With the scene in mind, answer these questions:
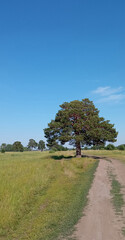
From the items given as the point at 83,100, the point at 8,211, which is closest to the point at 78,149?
the point at 83,100

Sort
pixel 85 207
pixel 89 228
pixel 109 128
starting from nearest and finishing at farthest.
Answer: pixel 89 228 → pixel 85 207 → pixel 109 128

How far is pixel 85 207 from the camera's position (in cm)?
824

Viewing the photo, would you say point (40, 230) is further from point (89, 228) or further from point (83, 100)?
point (83, 100)

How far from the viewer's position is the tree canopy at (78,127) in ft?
117

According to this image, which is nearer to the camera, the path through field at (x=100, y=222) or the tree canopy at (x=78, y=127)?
the path through field at (x=100, y=222)

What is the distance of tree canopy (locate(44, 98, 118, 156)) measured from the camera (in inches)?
1410

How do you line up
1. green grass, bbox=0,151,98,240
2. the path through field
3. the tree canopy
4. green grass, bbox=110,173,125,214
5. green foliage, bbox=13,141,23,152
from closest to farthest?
the path through field, green grass, bbox=0,151,98,240, green grass, bbox=110,173,125,214, the tree canopy, green foliage, bbox=13,141,23,152

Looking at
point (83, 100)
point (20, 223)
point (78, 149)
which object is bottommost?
point (20, 223)

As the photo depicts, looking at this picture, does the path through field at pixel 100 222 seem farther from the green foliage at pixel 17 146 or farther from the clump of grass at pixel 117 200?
the green foliage at pixel 17 146

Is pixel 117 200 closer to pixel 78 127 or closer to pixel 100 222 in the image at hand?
pixel 100 222

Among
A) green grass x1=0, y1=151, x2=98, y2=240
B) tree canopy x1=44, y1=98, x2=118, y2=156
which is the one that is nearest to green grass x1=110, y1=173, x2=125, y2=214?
green grass x1=0, y1=151, x2=98, y2=240

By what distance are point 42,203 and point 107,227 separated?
4.18 m

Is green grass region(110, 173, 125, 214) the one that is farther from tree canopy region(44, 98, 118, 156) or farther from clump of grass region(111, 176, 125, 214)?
tree canopy region(44, 98, 118, 156)

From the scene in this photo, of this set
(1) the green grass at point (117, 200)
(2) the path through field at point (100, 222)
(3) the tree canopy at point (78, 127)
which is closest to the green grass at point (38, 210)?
(2) the path through field at point (100, 222)
